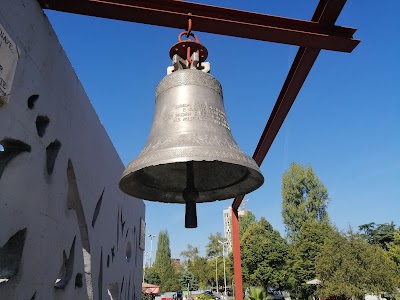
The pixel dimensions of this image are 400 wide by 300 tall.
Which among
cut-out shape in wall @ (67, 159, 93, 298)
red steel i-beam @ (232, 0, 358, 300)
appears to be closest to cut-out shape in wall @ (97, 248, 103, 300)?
cut-out shape in wall @ (67, 159, 93, 298)

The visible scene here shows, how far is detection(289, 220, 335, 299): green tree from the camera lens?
82.9ft

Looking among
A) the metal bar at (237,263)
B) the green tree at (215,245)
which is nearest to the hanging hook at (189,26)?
the metal bar at (237,263)

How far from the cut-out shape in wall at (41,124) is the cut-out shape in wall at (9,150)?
0.81ft

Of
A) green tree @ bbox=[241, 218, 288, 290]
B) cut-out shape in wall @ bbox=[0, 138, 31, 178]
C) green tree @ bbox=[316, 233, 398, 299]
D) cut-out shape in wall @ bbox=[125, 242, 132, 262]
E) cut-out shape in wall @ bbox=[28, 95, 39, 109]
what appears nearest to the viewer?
cut-out shape in wall @ bbox=[0, 138, 31, 178]

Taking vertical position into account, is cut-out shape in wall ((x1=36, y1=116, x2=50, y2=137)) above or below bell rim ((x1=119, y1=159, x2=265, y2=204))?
above

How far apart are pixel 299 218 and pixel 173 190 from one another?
89.2 feet

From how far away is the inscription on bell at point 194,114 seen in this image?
7.39ft

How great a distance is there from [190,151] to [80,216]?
1778mm

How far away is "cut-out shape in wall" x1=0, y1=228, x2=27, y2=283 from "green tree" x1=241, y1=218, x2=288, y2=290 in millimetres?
27284

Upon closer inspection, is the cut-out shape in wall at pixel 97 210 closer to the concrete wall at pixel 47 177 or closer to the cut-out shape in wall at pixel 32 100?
the concrete wall at pixel 47 177

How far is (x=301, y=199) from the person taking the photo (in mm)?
28859

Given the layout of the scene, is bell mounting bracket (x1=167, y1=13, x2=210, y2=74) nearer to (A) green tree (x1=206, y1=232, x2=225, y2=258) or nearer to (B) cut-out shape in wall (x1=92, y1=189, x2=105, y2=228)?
(B) cut-out shape in wall (x1=92, y1=189, x2=105, y2=228)

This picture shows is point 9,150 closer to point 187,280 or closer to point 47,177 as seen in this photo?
point 47,177

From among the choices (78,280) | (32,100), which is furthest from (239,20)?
(78,280)
